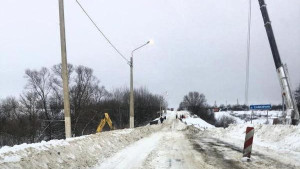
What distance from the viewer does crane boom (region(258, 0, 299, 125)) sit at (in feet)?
58.6

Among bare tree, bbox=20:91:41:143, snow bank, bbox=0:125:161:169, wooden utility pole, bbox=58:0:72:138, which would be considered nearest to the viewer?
snow bank, bbox=0:125:161:169

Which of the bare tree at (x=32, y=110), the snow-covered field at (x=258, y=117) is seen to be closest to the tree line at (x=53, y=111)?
the bare tree at (x=32, y=110)

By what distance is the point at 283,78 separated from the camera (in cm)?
1814

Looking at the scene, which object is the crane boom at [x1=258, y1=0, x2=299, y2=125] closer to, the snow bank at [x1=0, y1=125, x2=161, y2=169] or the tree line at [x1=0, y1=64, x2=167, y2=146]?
the snow bank at [x1=0, y1=125, x2=161, y2=169]

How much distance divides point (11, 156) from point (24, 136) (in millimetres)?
49987

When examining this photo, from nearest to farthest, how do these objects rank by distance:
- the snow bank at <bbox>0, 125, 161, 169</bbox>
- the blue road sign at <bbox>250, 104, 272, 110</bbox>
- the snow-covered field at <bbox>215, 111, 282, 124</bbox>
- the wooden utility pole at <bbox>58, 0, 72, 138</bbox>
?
the snow bank at <bbox>0, 125, 161, 169</bbox>
the wooden utility pole at <bbox>58, 0, 72, 138</bbox>
the blue road sign at <bbox>250, 104, 272, 110</bbox>
the snow-covered field at <bbox>215, 111, 282, 124</bbox>

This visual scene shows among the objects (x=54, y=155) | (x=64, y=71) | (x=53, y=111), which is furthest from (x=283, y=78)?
(x=53, y=111)

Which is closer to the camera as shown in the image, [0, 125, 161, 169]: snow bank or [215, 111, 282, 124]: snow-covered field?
[0, 125, 161, 169]: snow bank

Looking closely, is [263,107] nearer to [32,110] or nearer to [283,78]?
[283,78]

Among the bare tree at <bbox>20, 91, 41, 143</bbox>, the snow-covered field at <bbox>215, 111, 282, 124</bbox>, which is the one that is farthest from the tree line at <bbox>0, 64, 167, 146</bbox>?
the snow-covered field at <bbox>215, 111, 282, 124</bbox>

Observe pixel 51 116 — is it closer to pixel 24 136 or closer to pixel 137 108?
pixel 24 136

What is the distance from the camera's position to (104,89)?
9925cm

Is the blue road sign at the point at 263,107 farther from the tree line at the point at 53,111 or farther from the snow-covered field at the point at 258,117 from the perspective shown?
the tree line at the point at 53,111

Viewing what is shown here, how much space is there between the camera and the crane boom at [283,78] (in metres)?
17.9
